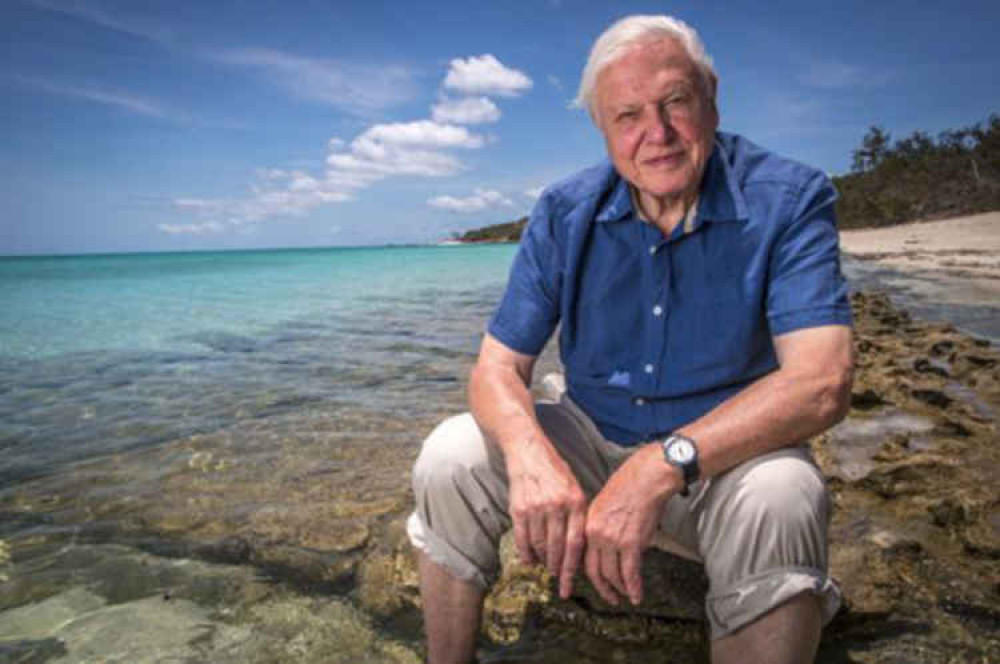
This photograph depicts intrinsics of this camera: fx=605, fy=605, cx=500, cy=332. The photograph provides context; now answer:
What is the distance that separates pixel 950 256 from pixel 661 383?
24490 millimetres

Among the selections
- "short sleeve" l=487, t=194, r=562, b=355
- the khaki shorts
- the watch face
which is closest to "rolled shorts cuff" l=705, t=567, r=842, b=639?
the khaki shorts

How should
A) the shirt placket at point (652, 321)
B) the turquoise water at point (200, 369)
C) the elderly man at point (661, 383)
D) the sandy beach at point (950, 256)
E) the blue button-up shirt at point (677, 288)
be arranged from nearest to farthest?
the elderly man at point (661, 383)
the blue button-up shirt at point (677, 288)
the shirt placket at point (652, 321)
the turquoise water at point (200, 369)
the sandy beach at point (950, 256)

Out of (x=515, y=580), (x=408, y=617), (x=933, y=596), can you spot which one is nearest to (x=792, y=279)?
(x=933, y=596)

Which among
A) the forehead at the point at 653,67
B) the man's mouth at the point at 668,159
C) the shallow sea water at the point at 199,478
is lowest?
the shallow sea water at the point at 199,478

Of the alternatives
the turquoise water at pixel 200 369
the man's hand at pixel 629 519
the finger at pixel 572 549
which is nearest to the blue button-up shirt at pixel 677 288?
the man's hand at pixel 629 519

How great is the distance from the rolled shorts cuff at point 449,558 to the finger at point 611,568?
42cm

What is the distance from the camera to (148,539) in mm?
3283

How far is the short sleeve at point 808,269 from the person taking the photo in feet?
6.24

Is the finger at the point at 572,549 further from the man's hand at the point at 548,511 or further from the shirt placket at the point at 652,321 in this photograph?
the shirt placket at the point at 652,321

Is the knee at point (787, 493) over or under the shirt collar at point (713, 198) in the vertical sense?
under

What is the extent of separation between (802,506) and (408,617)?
5.32 feet

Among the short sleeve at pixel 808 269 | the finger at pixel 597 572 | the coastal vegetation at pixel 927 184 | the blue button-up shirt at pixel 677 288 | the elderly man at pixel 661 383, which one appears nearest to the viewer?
the elderly man at pixel 661 383

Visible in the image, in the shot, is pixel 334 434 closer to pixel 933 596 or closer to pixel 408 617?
pixel 408 617

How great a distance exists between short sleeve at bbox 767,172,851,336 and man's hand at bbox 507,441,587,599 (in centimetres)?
86
